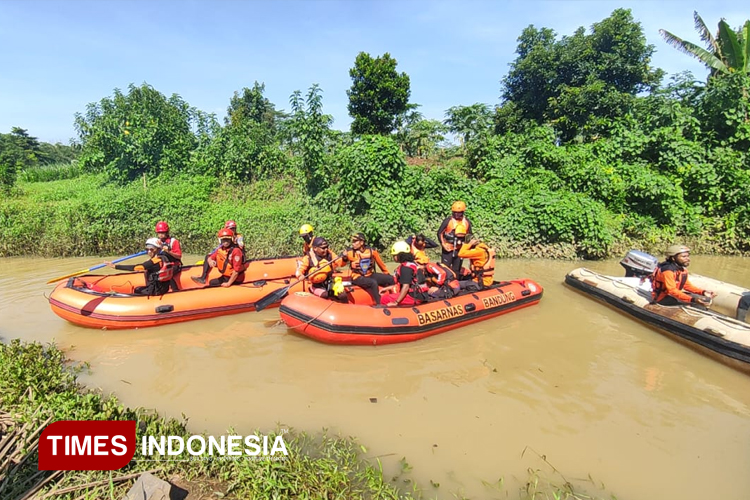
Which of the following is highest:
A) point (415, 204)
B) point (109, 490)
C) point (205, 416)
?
point (415, 204)

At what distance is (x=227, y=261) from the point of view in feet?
21.1

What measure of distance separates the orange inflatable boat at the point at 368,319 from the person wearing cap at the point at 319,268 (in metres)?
0.29

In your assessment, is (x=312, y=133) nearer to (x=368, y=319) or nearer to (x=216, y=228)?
(x=216, y=228)

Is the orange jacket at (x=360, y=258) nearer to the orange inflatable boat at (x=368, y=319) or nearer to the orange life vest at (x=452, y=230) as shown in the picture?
the orange inflatable boat at (x=368, y=319)

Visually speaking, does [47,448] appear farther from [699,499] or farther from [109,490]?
[699,499]

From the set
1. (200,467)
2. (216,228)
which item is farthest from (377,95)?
(200,467)

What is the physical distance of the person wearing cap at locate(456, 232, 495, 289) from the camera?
6170mm

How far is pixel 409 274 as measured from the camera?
17.9ft

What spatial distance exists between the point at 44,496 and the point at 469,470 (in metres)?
2.61

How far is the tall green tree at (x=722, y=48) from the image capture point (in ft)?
37.6

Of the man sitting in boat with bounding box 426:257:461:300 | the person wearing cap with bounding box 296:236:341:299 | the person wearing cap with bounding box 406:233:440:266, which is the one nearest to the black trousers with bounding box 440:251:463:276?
the man sitting in boat with bounding box 426:257:461:300

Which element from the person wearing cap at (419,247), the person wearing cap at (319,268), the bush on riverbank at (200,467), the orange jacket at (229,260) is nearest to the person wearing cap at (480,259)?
the person wearing cap at (419,247)

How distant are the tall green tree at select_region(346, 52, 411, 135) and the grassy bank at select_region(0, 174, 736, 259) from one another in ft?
21.4

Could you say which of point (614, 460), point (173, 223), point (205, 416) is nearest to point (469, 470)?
point (614, 460)
